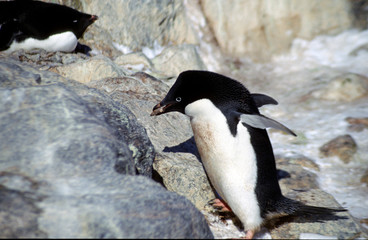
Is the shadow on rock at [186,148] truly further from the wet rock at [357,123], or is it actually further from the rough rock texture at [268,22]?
the rough rock texture at [268,22]

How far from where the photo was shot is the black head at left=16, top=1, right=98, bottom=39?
344 centimetres

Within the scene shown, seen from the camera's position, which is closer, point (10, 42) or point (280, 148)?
point (10, 42)

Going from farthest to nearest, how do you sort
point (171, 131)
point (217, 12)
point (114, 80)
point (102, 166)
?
point (217, 12), point (114, 80), point (171, 131), point (102, 166)

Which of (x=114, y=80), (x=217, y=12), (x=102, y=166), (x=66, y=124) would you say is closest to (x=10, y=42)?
(x=114, y=80)

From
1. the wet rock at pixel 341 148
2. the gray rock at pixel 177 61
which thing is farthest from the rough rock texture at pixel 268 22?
→ the wet rock at pixel 341 148

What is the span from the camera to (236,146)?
2086mm

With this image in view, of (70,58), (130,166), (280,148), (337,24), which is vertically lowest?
(280,148)

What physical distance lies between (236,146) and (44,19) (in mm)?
2472

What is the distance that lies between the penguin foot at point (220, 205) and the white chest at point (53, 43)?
2.32m

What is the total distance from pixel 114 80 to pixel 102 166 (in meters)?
1.74

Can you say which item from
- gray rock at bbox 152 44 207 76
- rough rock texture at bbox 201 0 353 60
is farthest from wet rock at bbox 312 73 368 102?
gray rock at bbox 152 44 207 76

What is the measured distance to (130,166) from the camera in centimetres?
171

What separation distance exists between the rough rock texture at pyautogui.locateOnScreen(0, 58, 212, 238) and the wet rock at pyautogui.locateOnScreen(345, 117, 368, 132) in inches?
130

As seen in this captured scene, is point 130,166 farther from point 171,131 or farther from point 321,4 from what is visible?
point 321,4
